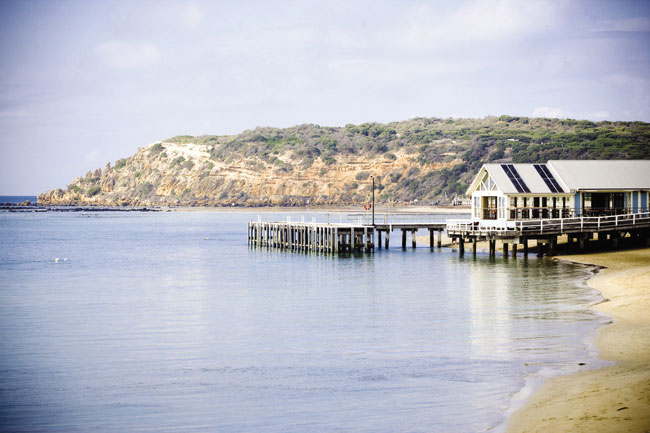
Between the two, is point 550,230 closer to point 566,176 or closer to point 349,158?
point 566,176

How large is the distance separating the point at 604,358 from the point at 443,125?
179405mm

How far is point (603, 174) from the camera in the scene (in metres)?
50.2

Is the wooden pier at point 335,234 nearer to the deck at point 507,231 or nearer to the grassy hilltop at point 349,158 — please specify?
the deck at point 507,231

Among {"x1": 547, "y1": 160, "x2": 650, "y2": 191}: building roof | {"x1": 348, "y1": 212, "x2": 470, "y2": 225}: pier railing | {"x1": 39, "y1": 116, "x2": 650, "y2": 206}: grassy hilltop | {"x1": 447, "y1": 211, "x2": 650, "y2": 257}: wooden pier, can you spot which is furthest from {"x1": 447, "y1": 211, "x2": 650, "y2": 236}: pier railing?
{"x1": 39, "y1": 116, "x2": 650, "y2": 206}: grassy hilltop

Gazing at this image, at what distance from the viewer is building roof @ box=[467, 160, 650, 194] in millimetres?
47094

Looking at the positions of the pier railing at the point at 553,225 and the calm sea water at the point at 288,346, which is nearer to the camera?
the calm sea water at the point at 288,346

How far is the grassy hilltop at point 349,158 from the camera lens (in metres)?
144

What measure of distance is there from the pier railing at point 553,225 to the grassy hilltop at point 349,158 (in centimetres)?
8808

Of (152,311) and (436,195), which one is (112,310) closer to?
(152,311)

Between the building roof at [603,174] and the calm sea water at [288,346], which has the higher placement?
the building roof at [603,174]

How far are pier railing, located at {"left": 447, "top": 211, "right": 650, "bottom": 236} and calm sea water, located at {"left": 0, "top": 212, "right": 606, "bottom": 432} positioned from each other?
2137 millimetres

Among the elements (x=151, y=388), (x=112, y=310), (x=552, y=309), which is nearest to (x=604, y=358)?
(x=552, y=309)

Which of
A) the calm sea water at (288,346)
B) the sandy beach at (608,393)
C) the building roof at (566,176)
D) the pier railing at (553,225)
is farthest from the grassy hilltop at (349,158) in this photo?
the sandy beach at (608,393)

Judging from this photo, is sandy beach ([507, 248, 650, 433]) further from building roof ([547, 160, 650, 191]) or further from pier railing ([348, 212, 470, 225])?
pier railing ([348, 212, 470, 225])
